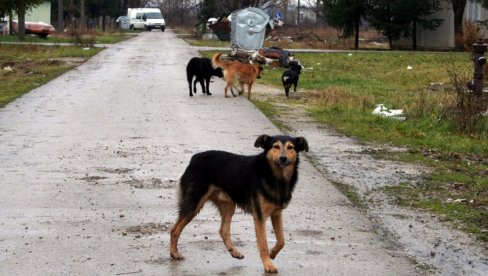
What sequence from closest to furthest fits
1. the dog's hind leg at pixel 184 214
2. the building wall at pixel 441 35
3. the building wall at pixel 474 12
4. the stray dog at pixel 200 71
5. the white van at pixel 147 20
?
the dog's hind leg at pixel 184 214 → the stray dog at pixel 200 71 → the building wall at pixel 474 12 → the building wall at pixel 441 35 → the white van at pixel 147 20

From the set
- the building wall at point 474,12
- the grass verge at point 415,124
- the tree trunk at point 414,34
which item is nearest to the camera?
the grass verge at point 415,124

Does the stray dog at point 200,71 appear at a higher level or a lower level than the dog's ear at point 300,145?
lower

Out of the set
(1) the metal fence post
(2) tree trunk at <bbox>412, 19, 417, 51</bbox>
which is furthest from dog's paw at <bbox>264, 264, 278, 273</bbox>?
(2) tree trunk at <bbox>412, 19, 417, 51</bbox>

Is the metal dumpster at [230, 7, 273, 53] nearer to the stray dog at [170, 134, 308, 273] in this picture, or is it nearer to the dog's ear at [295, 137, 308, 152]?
the stray dog at [170, 134, 308, 273]

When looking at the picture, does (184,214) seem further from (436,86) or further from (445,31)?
(445,31)

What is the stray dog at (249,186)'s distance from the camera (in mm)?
6480

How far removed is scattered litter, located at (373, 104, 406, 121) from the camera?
17344mm

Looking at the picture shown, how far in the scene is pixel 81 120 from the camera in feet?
53.2

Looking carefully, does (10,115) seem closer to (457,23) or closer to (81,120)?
(81,120)

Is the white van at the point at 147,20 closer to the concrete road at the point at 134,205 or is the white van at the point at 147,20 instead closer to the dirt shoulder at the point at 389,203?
the concrete road at the point at 134,205

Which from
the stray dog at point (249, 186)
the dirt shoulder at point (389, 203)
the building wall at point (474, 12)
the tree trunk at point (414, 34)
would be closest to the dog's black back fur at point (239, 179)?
the stray dog at point (249, 186)

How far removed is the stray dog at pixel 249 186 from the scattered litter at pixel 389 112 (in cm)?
1066

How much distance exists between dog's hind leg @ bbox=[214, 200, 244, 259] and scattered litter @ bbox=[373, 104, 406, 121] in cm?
1051

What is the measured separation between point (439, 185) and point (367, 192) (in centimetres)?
101
